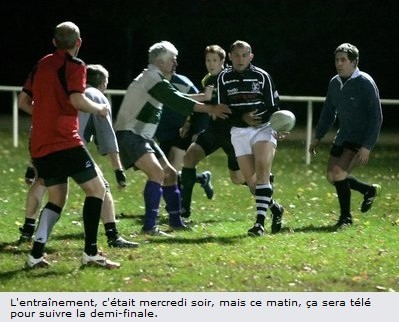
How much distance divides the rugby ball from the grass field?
Result: 1.05m

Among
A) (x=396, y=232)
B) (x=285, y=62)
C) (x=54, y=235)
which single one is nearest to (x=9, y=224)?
(x=54, y=235)

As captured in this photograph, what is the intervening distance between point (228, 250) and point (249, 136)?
160cm

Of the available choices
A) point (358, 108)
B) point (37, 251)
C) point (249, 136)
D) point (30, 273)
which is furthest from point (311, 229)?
point (30, 273)

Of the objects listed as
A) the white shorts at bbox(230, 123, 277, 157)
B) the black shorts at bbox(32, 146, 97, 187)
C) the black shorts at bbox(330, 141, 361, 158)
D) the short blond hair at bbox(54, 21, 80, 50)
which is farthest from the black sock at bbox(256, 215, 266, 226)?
the short blond hair at bbox(54, 21, 80, 50)

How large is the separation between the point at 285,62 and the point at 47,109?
1037 inches

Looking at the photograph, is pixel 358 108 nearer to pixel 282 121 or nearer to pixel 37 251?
pixel 282 121

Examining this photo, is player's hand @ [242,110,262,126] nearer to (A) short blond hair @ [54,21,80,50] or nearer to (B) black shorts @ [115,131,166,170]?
(B) black shorts @ [115,131,166,170]

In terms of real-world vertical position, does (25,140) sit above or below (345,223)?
below

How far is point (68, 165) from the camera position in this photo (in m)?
9.40

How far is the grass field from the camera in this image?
9133mm
